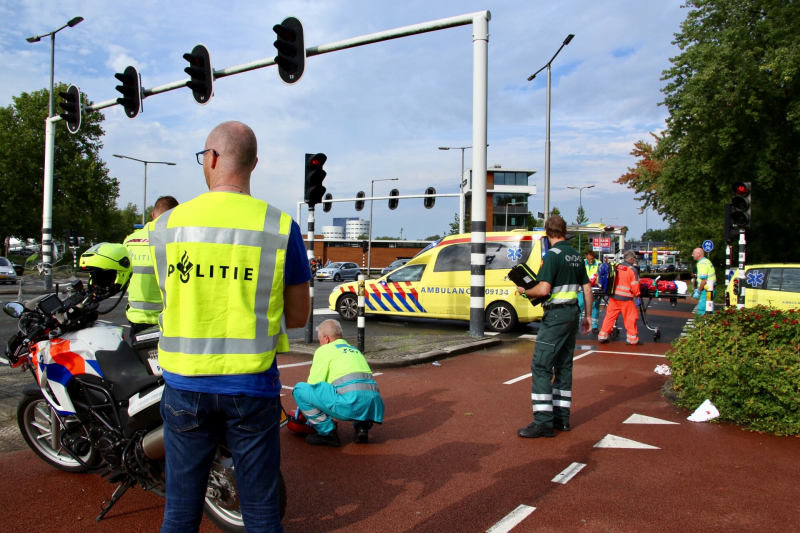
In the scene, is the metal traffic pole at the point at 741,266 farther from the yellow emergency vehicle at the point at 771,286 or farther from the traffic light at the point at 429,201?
the traffic light at the point at 429,201

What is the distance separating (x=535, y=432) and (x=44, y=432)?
3738 mm

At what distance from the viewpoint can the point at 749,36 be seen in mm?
19531

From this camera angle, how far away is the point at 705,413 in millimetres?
5590

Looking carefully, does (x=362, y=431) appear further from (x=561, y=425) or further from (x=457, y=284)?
(x=457, y=284)

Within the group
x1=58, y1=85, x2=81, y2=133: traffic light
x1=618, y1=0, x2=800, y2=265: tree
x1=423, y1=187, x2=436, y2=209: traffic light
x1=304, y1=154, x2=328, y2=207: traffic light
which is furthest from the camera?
x1=423, y1=187, x2=436, y2=209: traffic light

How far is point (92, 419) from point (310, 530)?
1.51m

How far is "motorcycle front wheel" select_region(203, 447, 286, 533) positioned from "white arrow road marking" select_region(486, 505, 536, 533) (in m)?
1.19

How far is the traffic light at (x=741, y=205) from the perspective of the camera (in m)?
9.77

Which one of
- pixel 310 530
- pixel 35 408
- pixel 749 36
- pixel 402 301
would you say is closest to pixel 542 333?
pixel 310 530

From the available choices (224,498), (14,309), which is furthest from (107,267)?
(224,498)

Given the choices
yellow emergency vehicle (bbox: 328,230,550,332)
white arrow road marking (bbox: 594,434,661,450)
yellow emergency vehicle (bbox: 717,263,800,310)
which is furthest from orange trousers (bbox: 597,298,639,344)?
white arrow road marking (bbox: 594,434,661,450)

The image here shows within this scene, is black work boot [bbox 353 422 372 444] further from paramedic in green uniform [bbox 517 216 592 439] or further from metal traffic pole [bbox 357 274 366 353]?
metal traffic pole [bbox 357 274 366 353]

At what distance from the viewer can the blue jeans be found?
2018 mm

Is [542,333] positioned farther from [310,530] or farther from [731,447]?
[310,530]
